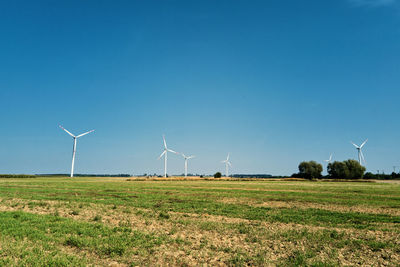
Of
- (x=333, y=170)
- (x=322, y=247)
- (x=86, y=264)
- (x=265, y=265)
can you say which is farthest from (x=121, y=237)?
(x=333, y=170)

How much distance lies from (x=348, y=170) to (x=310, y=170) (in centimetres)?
1975

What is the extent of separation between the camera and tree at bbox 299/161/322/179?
148375 millimetres

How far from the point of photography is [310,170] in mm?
149250

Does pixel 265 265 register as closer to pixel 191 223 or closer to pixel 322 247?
pixel 322 247

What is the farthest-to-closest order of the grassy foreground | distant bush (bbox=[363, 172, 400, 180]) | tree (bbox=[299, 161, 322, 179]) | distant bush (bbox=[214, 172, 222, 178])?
distant bush (bbox=[363, 172, 400, 180])
tree (bbox=[299, 161, 322, 179])
distant bush (bbox=[214, 172, 222, 178])
the grassy foreground

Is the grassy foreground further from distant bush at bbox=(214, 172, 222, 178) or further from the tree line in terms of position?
the tree line

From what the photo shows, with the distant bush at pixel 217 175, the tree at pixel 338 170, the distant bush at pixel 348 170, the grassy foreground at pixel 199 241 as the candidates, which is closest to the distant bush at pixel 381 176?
the distant bush at pixel 348 170

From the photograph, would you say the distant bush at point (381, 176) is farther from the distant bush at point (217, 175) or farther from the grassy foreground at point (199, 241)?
the grassy foreground at point (199, 241)

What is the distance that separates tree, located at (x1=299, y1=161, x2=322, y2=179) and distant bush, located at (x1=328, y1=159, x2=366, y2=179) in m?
8.49

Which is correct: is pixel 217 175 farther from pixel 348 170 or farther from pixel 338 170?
pixel 348 170

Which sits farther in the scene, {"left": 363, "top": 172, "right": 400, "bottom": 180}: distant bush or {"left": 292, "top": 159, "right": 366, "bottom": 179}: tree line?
{"left": 363, "top": 172, "right": 400, "bottom": 180}: distant bush

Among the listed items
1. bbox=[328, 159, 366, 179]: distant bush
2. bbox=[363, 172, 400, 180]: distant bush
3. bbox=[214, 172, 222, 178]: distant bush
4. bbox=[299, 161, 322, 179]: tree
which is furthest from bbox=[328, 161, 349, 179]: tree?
bbox=[214, 172, 222, 178]: distant bush

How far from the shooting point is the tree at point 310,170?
148 m

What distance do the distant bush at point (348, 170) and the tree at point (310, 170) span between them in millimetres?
8488
